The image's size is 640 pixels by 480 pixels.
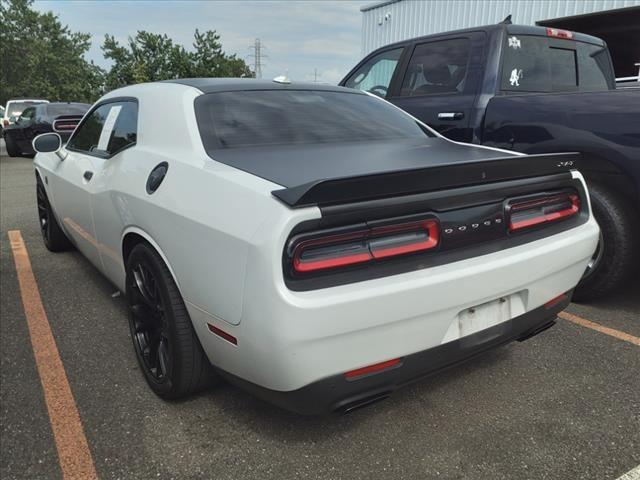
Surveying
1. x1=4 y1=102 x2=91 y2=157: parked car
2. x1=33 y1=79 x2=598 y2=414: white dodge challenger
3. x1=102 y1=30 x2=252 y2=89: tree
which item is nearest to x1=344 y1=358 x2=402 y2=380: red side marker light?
x1=33 y1=79 x2=598 y2=414: white dodge challenger

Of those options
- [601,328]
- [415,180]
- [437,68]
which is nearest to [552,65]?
[437,68]

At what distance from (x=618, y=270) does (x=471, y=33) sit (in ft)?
7.19

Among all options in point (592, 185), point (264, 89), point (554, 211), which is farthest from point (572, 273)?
point (264, 89)

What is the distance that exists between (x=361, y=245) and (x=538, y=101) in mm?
2396

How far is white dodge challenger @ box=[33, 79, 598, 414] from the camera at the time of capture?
166cm

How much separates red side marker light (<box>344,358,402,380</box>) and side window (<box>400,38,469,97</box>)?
2.98 meters

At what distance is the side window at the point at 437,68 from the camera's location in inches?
166

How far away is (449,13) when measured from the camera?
13.5 meters

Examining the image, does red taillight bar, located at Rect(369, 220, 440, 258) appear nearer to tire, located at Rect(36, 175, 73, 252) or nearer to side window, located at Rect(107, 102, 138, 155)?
side window, located at Rect(107, 102, 138, 155)

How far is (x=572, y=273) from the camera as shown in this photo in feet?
7.64

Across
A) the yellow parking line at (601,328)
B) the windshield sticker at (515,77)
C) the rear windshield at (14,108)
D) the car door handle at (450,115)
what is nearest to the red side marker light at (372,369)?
the yellow parking line at (601,328)

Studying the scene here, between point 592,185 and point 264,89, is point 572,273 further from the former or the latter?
point 264,89

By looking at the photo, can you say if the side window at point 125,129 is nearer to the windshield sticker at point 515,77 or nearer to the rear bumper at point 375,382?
the rear bumper at point 375,382

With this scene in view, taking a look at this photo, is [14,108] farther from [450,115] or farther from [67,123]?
[450,115]
